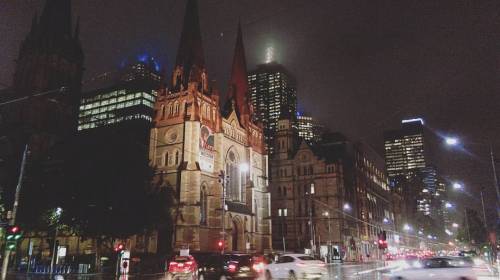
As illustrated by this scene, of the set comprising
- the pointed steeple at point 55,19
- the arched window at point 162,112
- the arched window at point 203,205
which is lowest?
the arched window at point 203,205

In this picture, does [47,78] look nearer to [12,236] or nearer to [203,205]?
[203,205]

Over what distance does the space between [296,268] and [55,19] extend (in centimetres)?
7883

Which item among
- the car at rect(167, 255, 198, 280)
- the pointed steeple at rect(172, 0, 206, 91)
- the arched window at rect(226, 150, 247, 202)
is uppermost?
the pointed steeple at rect(172, 0, 206, 91)

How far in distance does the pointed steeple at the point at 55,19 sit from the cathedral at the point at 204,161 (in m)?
31.5

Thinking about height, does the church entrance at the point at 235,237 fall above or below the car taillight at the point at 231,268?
above

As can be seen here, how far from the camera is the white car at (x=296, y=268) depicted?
22625 mm

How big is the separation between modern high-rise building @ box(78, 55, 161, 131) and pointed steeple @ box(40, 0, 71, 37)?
4450 cm

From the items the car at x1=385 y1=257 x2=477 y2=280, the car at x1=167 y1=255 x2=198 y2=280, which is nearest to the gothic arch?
the car at x1=167 y1=255 x2=198 y2=280

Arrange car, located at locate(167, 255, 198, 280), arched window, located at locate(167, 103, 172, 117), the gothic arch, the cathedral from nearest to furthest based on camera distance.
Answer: car, located at locate(167, 255, 198, 280) → the cathedral → arched window, located at locate(167, 103, 172, 117) → the gothic arch

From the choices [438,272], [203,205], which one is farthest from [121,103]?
[438,272]

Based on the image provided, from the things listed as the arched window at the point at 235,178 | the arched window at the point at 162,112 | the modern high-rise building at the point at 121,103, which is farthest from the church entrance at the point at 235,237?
the modern high-rise building at the point at 121,103

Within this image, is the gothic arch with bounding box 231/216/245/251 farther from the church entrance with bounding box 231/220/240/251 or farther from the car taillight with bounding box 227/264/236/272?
the car taillight with bounding box 227/264/236/272

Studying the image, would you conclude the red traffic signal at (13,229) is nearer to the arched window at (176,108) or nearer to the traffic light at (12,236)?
the traffic light at (12,236)

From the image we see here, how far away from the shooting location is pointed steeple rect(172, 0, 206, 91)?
201 feet
